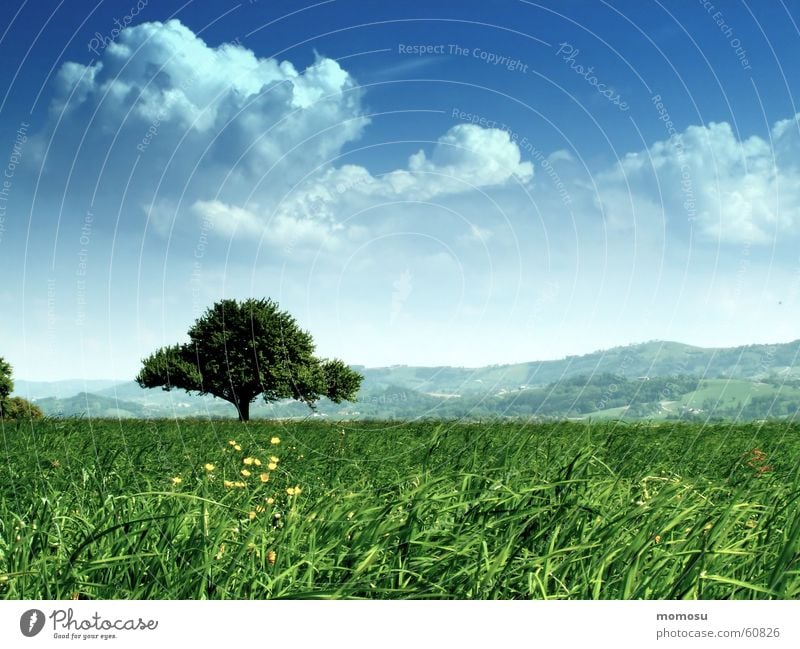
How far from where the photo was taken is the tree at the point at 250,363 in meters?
35.9

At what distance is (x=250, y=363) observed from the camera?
36.7 m

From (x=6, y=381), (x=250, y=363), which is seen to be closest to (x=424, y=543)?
(x=250, y=363)

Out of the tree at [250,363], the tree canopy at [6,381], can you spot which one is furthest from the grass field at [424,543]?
the tree canopy at [6,381]

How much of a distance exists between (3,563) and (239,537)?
129 cm

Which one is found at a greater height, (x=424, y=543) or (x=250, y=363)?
(x=250, y=363)

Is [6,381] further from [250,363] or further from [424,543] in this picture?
[424,543]

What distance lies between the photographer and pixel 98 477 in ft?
20.0

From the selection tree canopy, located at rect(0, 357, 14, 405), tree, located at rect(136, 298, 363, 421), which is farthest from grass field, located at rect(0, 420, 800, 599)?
tree canopy, located at rect(0, 357, 14, 405)

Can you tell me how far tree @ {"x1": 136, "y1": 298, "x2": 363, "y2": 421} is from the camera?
35.9 m

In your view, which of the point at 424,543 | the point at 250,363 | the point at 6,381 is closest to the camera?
the point at 424,543

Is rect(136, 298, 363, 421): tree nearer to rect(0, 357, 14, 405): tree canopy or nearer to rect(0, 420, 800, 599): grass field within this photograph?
rect(0, 357, 14, 405): tree canopy

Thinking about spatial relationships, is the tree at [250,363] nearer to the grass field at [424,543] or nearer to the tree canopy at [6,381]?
the tree canopy at [6,381]
